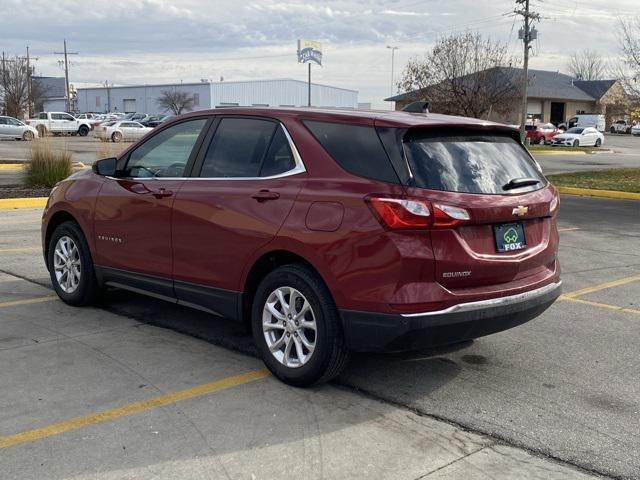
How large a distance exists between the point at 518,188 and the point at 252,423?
225 centimetres

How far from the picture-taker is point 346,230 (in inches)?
159

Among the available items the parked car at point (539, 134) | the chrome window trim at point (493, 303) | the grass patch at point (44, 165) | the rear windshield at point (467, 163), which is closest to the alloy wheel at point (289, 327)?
the chrome window trim at point (493, 303)

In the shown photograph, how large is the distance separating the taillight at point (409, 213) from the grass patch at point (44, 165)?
42.8 ft

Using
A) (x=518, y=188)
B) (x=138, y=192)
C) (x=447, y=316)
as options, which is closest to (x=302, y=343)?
(x=447, y=316)

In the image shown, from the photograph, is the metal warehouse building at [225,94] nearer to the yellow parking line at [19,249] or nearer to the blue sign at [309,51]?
the blue sign at [309,51]

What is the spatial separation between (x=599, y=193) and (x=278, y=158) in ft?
46.8

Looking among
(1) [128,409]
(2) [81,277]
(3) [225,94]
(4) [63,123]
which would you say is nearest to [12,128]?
(4) [63,123]

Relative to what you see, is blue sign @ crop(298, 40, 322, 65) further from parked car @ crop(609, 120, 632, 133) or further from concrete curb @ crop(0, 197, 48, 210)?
concrete curb @ crop(0, 197, 48, 210)

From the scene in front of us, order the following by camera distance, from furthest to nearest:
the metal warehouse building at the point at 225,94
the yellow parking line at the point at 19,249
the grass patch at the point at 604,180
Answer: the metal warehouse building at the point at 225,94
the grass patch at the point at 604,180
the yellow parking line at the point at 19,249

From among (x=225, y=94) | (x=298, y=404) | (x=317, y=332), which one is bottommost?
(x=298, y=404)

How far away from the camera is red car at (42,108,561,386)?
3.96 m

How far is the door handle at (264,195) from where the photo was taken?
4.47 m

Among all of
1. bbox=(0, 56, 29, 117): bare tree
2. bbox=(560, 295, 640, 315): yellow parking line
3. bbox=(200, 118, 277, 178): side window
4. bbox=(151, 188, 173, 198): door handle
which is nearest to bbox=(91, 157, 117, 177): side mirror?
bbox=(151, 188, 173, 198): door handle

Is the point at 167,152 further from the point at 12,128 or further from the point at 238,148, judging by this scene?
the point at 12,128
